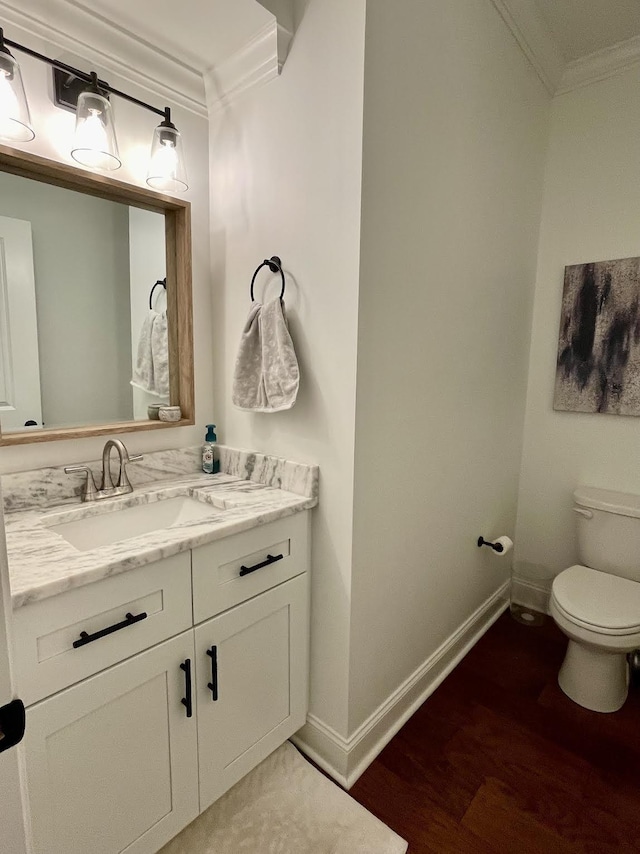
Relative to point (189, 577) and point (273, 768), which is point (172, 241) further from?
point (273, 768)

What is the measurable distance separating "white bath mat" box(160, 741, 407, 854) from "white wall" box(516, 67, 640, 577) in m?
1.55

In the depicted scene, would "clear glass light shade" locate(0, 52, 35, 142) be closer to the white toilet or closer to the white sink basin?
the white sink basin

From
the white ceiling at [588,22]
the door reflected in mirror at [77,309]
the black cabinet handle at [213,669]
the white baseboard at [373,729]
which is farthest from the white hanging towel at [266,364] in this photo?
the white ceiling at [588,22]

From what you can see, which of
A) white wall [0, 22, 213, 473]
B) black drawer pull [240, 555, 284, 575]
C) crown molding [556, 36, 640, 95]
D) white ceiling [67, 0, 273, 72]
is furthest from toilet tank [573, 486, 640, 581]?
white ceiling [67, 0, 273, 72]

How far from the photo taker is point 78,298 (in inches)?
58.2

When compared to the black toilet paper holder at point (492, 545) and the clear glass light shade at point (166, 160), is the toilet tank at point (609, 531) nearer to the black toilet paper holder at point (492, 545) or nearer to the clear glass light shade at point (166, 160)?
the black toilet paper holder at point (492, 545)

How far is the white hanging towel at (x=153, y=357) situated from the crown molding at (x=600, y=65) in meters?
2.12

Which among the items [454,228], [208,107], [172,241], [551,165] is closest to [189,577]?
[172,241]

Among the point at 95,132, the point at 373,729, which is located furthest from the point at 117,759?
the point at 95,132

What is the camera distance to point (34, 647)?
34.6 inches

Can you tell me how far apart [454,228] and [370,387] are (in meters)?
0.72

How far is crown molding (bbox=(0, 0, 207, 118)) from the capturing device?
4.15 feet

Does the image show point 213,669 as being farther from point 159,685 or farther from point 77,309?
point 77,309

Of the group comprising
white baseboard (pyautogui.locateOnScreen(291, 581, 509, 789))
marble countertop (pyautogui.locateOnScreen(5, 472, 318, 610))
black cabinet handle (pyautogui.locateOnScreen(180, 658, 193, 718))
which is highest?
marble countertop (pyautogui.locateOnScreen(5, 472, 318, 610))
